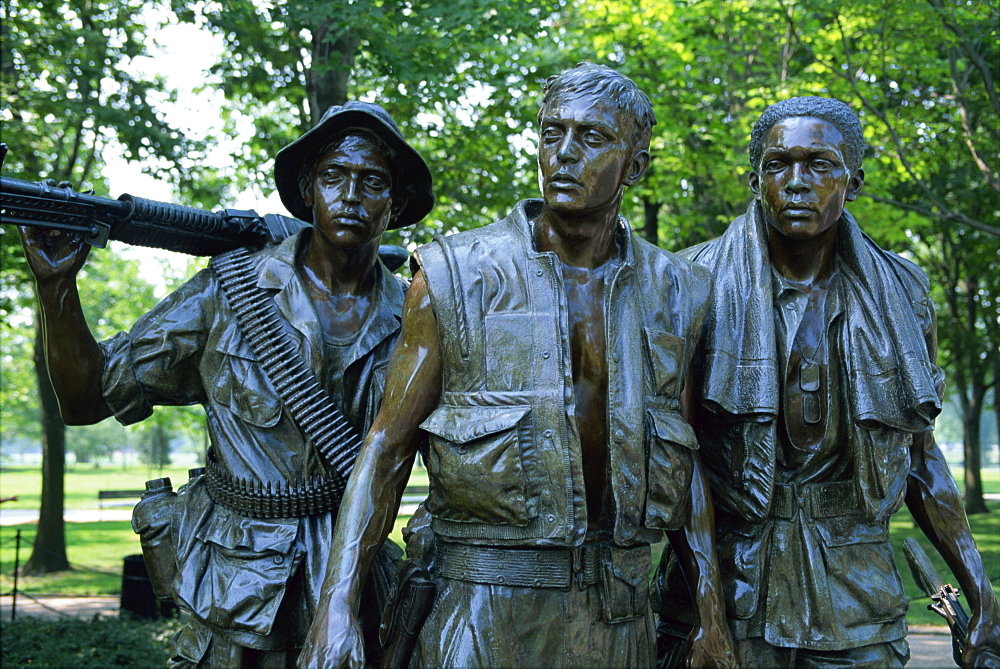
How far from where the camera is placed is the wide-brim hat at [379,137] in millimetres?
3834

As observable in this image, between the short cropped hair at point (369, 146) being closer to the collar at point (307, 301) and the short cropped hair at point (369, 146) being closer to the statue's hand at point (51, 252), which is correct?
the collar at point (307, 301)

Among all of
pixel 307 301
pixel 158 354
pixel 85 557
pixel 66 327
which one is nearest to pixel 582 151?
pixel 307 301

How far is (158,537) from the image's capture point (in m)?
4.03

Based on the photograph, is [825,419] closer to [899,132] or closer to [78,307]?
[78,307]

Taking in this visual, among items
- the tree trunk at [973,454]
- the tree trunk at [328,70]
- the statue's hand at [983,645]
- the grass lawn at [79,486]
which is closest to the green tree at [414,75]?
the tree trunk at [328,70]

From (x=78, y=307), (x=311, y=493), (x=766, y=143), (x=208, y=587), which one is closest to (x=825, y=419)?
(x=766, y=143)

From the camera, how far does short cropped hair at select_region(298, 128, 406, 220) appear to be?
3.90 metres

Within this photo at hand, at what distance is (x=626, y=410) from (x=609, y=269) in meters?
0.46

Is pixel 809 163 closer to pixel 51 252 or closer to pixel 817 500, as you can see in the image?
pixel 817 500

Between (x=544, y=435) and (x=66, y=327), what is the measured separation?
6.22ft

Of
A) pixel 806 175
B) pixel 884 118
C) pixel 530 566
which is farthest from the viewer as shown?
pixel 884 118

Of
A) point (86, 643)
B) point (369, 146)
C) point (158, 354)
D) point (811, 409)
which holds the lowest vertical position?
point (86, 643)

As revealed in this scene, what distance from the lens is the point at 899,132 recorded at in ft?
39.1

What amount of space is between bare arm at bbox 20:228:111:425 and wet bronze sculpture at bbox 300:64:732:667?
1352 millimetres
